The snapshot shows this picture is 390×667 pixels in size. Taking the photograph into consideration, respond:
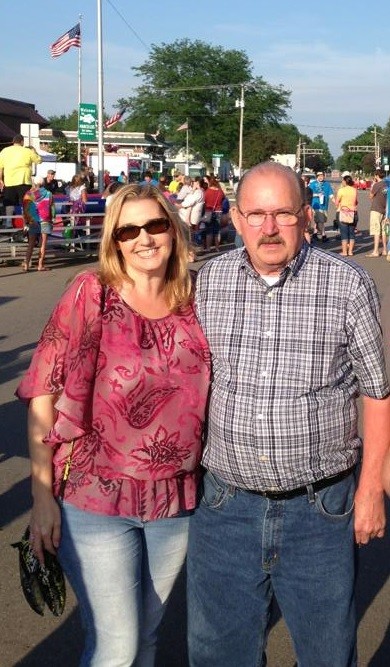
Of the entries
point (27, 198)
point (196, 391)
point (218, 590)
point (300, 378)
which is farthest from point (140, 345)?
point (27, 198)

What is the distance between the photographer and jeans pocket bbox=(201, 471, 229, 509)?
2.72 meters

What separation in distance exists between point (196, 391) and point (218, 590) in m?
0.60

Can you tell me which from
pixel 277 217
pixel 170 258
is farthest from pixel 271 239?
pixel 170 258

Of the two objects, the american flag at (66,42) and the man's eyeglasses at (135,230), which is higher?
the american flag at (66,42)

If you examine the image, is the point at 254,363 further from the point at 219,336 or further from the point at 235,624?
the point at 235,624

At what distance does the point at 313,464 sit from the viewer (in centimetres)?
263

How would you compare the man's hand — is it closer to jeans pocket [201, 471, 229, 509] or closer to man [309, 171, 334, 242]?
jeans pocket [201, 471, 229, 509]

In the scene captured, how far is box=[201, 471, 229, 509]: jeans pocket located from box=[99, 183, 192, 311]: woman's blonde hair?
522 millimetres

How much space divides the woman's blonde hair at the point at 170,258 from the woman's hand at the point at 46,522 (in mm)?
660

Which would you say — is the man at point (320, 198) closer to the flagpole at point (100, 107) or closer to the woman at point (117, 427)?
the flagpole at point (100, 107)

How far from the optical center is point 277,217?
2.65m

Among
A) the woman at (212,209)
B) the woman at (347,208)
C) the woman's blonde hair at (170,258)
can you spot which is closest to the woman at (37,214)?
the woman at (212,209)

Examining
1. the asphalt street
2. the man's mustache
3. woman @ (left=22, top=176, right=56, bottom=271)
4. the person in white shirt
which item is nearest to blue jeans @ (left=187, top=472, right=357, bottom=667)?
the asphalt street

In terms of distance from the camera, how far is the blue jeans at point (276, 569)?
2.65 metres
